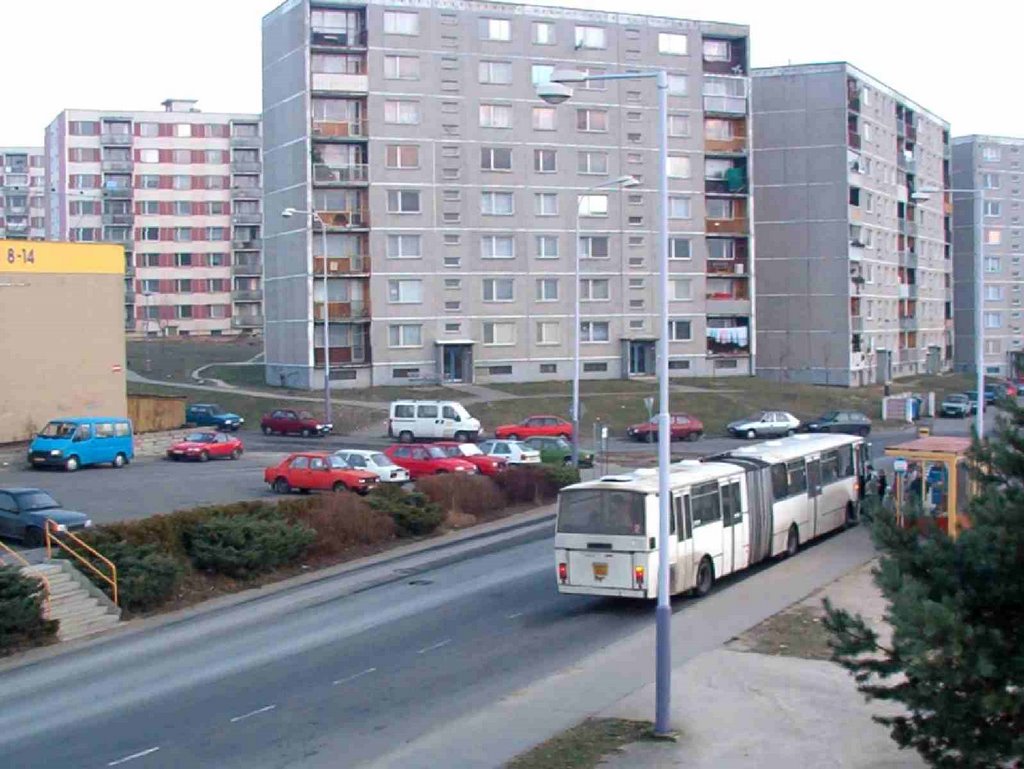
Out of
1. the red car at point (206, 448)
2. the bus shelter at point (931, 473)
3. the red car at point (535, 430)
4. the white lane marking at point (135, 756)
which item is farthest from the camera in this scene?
A: the red car at point (535, 430)

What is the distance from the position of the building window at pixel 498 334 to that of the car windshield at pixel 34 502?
44.1 metres

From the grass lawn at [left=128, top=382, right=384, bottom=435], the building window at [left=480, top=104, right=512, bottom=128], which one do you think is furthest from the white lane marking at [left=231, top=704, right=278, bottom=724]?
the building window at [left=480, top=104, right=512, bottom=128]

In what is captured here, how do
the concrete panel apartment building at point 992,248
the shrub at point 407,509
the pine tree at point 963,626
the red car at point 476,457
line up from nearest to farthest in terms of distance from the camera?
the pine tree at point 963,626 → the shrub at point 407,509 → the red car at point 476,457 → the concrete panel apartment building at point 992,248

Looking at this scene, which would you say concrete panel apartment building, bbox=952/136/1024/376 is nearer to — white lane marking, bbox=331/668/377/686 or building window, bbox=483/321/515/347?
building window, bbox=483/321/515/347

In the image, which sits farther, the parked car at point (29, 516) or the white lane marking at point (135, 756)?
the parked car at point (29, 516)

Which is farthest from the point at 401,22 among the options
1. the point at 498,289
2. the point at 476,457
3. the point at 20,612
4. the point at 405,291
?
the point at 20,612

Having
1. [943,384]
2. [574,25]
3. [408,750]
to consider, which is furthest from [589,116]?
[408,750]

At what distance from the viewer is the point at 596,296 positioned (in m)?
74.9

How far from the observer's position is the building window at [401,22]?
7019cm

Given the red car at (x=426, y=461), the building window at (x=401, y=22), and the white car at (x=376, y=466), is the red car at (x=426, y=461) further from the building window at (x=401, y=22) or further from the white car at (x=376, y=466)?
the building window at (x=401, y=22)

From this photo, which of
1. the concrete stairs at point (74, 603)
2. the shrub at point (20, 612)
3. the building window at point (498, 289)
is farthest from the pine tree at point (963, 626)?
the building window at point (498, 289)

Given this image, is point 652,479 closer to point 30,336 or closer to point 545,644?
point 545,644

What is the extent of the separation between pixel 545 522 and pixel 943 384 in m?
65.0

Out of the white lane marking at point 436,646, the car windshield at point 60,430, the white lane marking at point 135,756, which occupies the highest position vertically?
the car windshield at point 60,430
